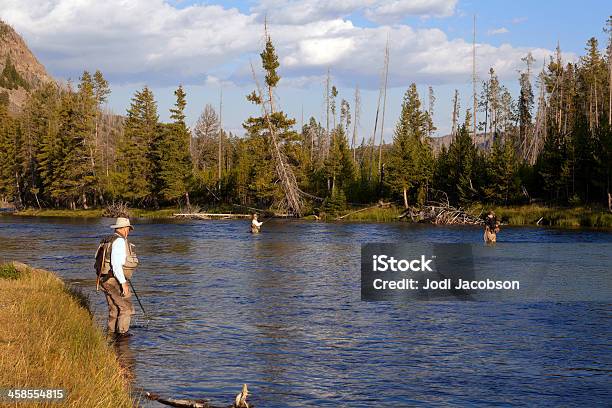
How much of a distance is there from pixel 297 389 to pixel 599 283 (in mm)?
15803

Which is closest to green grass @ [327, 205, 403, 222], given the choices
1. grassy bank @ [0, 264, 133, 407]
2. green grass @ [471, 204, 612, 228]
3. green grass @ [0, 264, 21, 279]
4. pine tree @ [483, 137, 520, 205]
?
green grass @ [471, 204, 612, 228]

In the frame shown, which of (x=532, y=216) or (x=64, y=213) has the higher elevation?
(x=532, y=216)

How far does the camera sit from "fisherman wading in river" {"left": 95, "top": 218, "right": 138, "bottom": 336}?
45.9 feet

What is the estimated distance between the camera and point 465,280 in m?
25.4

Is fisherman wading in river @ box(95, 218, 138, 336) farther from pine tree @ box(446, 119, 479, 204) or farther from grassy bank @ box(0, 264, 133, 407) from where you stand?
pine tree @ box(446, 119, 479, 204)

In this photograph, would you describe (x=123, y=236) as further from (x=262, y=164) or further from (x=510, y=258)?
(x=262, y=164)

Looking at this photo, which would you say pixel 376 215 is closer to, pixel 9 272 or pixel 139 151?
pixel 139 151

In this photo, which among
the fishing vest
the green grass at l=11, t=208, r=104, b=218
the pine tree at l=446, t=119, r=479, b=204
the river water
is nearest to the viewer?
the river water

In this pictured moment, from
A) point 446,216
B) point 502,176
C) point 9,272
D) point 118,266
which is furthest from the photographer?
point 502,176

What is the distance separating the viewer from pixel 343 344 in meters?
14.5

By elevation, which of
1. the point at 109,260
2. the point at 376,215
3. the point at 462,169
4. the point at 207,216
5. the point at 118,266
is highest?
the point at 462,169

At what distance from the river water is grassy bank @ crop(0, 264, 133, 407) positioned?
976 mm

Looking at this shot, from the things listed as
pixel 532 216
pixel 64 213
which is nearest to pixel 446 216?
pixel 532 216

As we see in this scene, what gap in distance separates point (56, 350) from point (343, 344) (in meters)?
5.94
